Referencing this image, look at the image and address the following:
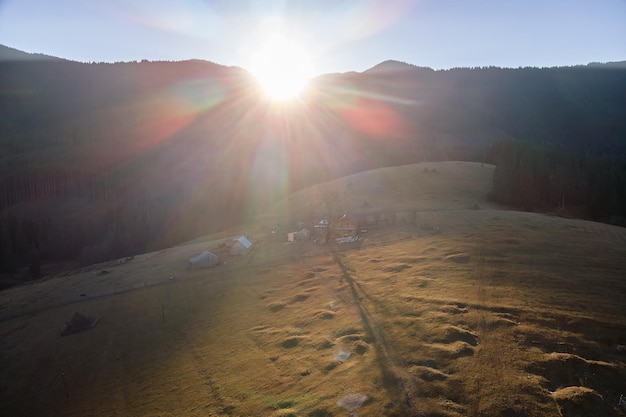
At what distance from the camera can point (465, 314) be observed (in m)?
12.8

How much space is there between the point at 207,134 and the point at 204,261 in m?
115

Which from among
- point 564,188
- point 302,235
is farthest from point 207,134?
point 564,188

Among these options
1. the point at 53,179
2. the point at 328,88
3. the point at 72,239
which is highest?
the point at 328,88

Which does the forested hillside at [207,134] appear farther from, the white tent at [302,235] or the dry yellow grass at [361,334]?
the dry yellow grass at [361,334]

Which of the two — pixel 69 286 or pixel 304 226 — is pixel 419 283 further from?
pixel 69 286

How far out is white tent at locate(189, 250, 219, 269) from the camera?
2658 centimetres

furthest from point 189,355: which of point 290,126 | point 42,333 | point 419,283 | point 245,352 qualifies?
point 290,126

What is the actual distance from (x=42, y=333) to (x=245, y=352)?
1325 cm

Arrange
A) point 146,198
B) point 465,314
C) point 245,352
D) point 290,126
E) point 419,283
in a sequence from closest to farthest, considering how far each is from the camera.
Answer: point 465,314 < point 245,352 < point 419,283 < point 146,198 < point 290,126

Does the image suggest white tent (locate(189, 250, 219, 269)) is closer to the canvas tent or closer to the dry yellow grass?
the dry yellow grass

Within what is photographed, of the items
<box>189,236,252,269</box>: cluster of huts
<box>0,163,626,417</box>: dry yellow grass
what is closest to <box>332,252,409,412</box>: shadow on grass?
<box>0,163,626,417</box>: dry yellow grass

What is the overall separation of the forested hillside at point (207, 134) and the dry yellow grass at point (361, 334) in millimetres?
44771

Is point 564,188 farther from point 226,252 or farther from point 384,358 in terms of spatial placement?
point 384,358

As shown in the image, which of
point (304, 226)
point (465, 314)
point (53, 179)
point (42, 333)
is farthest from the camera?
point (53, 179)
